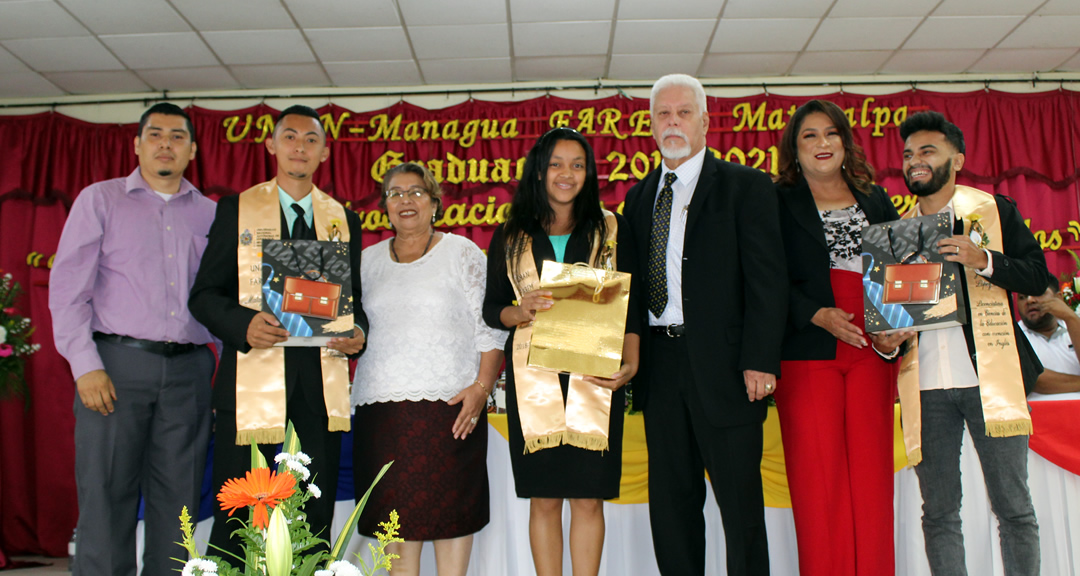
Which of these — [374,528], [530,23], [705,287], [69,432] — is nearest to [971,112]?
[530,23]

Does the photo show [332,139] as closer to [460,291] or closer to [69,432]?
[69,432]

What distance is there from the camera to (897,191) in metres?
5.68

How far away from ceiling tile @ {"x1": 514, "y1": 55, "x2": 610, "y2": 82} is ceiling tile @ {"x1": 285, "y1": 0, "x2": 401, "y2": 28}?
1.09 meters

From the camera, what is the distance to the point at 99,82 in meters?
5.64

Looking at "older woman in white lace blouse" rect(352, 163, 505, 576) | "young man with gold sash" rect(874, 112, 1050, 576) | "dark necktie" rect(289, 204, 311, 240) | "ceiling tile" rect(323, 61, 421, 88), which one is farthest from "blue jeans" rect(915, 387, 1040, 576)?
"ceiling tile" rect(323, 61, 421, 88)

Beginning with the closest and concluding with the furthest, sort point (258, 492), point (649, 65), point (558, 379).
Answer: point (258, 492)
point (558, 379)
point (649, 65)

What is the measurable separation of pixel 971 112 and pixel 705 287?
4.69m

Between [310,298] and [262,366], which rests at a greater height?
[310,298]

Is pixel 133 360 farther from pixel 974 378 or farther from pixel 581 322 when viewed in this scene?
pixel 974 378

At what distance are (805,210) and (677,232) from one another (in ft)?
1.48

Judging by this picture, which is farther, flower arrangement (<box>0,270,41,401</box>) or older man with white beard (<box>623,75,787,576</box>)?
flower arrangement (<box>0,270,41,401</box>)

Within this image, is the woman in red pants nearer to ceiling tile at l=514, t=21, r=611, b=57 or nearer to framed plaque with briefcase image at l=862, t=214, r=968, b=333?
framed plaque with briefcase image at l=862, t=214, r=968, b=333

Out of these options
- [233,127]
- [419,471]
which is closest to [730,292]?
[419,471]

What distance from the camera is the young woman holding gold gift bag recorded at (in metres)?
2.30
